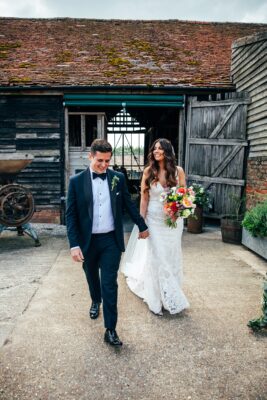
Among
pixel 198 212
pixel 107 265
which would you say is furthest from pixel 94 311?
pixel 198 212

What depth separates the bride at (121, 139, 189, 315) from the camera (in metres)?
3.52

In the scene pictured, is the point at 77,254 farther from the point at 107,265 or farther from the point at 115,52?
the point at 115,52

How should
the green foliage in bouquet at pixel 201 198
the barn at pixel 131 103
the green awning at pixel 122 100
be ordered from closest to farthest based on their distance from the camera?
the green foliage in bouquet at pixel 201 198
the barn at pixel 131 103
the green awning at pixel 122 100

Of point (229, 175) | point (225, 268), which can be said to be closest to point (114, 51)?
point (229, 175)

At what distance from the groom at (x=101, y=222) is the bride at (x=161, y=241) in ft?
2.05

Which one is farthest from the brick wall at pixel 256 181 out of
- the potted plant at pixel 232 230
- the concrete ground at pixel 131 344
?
the concrete ground at pixel 131 344

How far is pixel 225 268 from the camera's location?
517cm

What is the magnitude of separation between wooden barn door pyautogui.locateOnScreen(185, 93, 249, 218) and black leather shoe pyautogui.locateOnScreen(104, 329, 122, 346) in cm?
547

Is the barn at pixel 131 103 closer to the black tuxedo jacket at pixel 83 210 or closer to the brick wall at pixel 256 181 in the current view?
the brick wall at pixel 256 181

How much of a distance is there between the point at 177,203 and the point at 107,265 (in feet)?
3.27

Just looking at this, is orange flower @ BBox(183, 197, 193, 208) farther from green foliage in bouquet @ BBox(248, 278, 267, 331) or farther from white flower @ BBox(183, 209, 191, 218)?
green foliage in bouquet @ BBox(248, 278, 267, 331)

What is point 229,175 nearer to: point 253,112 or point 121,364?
point 253,112

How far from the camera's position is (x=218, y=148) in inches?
316

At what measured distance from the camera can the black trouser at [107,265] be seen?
9.45ft
